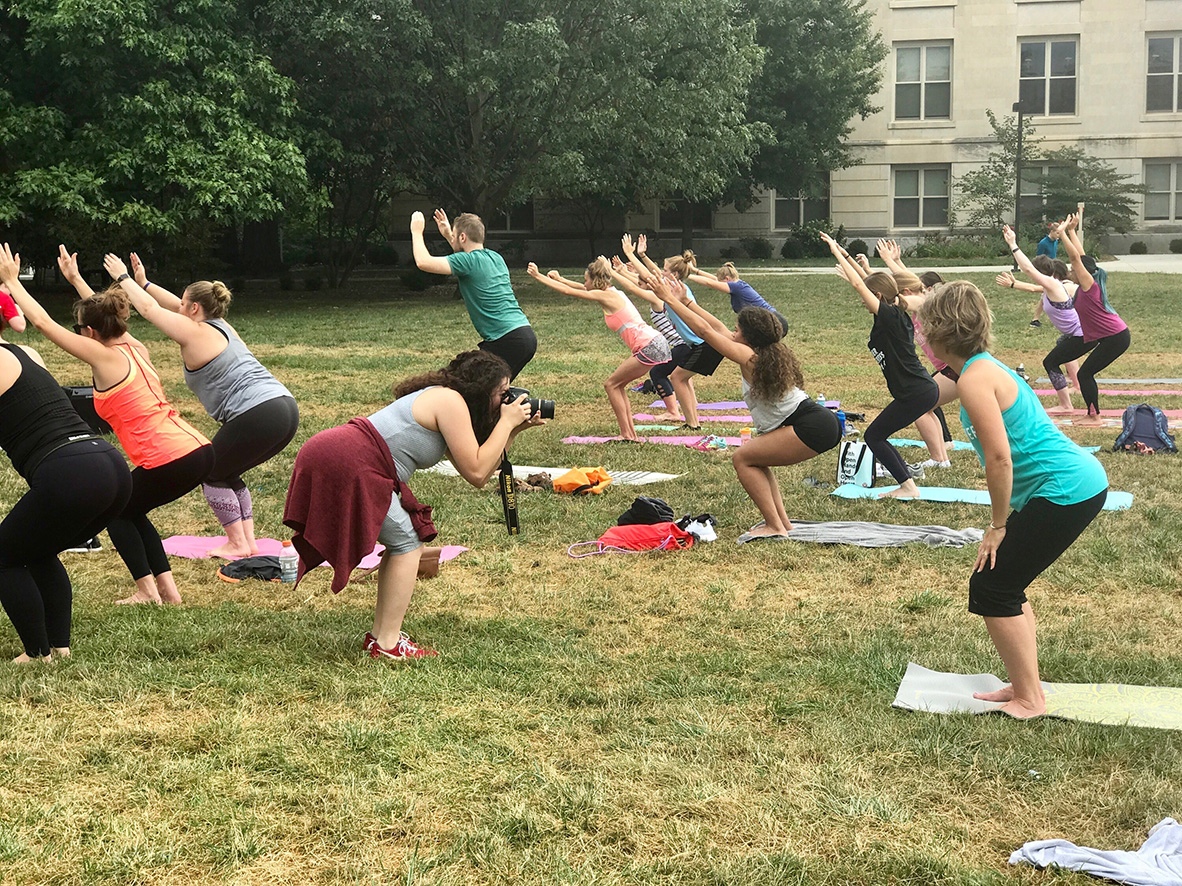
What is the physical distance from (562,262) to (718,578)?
40.8m

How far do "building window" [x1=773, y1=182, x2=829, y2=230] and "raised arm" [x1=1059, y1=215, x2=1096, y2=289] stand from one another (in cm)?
3702

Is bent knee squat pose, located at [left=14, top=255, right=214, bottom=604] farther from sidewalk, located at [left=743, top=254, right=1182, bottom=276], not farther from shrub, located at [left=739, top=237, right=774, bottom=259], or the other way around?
shrub, located at [left=739, top=237, right=774, bottom=259]

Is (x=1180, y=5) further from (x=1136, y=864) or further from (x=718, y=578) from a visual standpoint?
(x=1136, y=864)

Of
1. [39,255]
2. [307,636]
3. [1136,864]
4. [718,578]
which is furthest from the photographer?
[39,255]

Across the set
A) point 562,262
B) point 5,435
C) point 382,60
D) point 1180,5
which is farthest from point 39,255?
point 1180,5

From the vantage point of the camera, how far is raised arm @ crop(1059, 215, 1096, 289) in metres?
11.0

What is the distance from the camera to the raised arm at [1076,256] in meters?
11.0

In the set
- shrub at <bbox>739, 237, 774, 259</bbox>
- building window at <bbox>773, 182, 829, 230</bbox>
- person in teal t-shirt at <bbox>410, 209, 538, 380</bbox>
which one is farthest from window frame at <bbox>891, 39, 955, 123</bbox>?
person in teal t-shirt at <bbox>410, 209, 538, 380</bbox>

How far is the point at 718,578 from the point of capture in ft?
23.6

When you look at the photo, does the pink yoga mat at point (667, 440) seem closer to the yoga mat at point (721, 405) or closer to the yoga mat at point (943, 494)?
the yoga mat at point (721, 405)

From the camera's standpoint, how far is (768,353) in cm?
790

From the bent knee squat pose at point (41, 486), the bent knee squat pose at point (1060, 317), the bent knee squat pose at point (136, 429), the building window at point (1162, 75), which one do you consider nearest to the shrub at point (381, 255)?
the building window at point (1162, 75)

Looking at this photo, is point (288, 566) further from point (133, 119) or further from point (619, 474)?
point (133, 119)

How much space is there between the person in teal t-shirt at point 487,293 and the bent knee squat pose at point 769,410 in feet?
7.85
